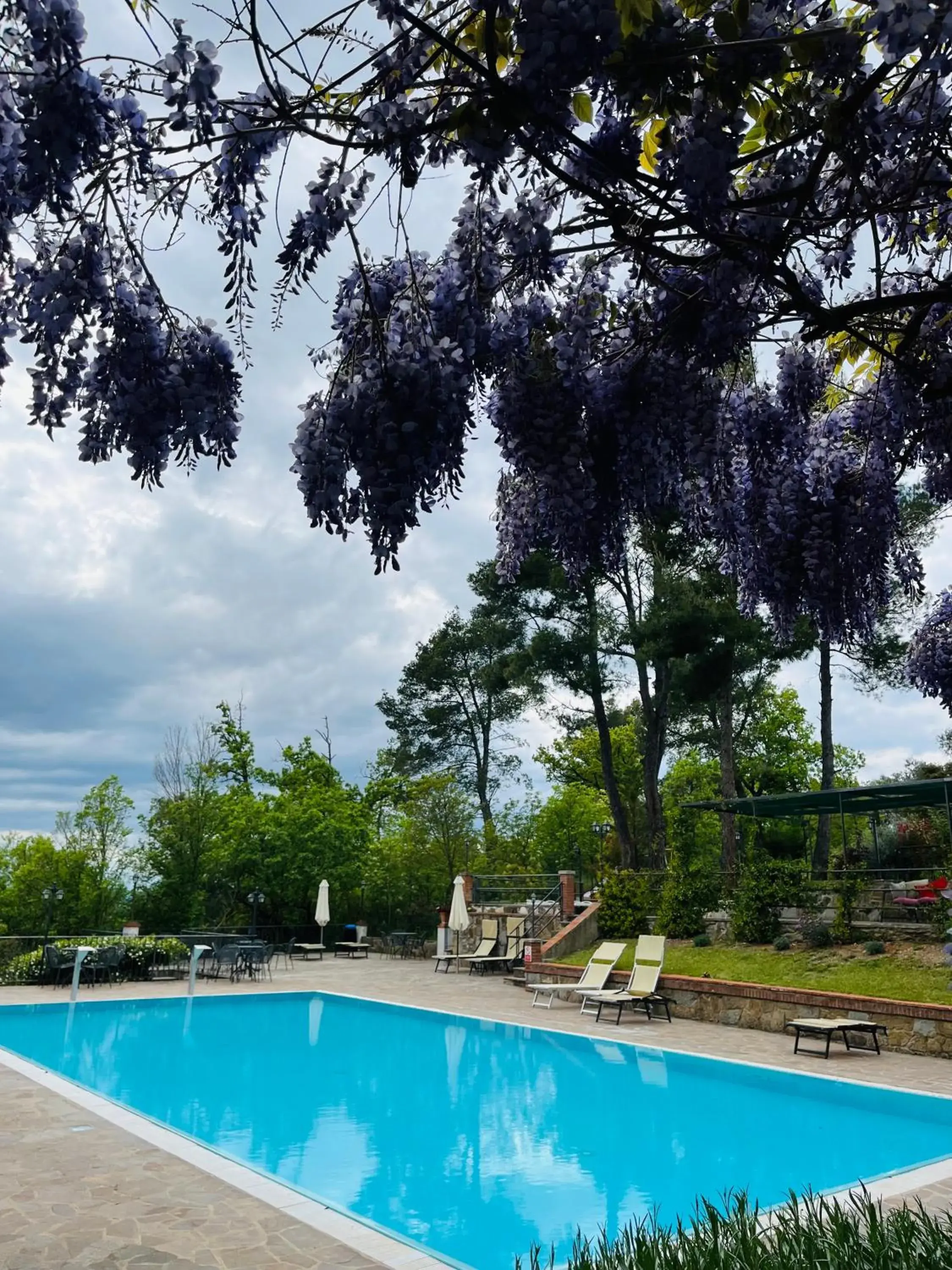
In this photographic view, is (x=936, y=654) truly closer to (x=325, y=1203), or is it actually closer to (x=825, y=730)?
(x=325, y=1203)

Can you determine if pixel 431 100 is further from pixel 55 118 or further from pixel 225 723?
pixel 225 723

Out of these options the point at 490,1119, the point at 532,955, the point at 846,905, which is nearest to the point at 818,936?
the point at 846,905

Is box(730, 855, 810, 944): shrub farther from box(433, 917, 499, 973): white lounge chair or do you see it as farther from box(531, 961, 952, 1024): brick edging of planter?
box(433, 917, 499, 973): white lounge chair

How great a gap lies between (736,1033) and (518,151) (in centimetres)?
1084

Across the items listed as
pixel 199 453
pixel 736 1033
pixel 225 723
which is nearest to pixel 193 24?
pixel 199 453

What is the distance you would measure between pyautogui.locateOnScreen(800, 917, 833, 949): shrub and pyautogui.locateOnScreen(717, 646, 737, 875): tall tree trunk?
5.20m

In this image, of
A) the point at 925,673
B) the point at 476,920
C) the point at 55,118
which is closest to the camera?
the point at 55,118

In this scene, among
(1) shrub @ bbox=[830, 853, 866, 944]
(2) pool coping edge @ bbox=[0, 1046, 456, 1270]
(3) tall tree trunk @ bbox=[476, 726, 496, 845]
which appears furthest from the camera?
(3) tall tree trunk @ bbox=[476, 726, 496, 845]

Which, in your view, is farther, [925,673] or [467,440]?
[925,673]

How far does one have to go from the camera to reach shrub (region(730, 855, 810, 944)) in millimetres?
14602

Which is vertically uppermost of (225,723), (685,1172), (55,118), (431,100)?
(225,723)

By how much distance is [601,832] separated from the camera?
28.8 m

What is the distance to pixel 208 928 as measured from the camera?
24266mm

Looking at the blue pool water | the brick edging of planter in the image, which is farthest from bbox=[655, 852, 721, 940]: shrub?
the blue pool water
